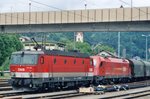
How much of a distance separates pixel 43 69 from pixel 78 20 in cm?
2172

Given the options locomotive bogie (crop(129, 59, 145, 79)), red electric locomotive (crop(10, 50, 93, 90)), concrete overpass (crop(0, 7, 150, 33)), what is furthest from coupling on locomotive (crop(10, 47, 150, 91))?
locomotive bogie (crop(129, 59, 145, 79))

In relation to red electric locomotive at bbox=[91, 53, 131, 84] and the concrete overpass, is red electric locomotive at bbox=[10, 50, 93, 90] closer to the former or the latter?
red electric locomotive at bbox=[91, 53, 131, 84]

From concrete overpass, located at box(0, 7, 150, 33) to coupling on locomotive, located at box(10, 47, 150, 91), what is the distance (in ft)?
16.9

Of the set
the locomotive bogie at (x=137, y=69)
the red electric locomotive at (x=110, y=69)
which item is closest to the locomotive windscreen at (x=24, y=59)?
the red electric locomotive at (x=110, y=69)

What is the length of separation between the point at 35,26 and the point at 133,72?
527 inches

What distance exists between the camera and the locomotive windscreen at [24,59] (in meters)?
34.8

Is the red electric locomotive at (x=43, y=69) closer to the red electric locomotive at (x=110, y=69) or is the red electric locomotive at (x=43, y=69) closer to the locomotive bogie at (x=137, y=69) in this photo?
the red electric locomotive at (x=110, y=69)

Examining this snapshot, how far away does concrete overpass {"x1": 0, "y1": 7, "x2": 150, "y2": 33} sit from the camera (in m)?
52.8

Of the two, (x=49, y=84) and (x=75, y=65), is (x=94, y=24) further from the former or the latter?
(x=49, y=84)

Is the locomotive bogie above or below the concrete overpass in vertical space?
below

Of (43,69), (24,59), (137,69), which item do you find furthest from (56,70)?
Answer: (137,69)

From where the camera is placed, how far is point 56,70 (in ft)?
122

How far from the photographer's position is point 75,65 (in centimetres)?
4041

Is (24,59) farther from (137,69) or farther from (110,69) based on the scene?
(137,69)
